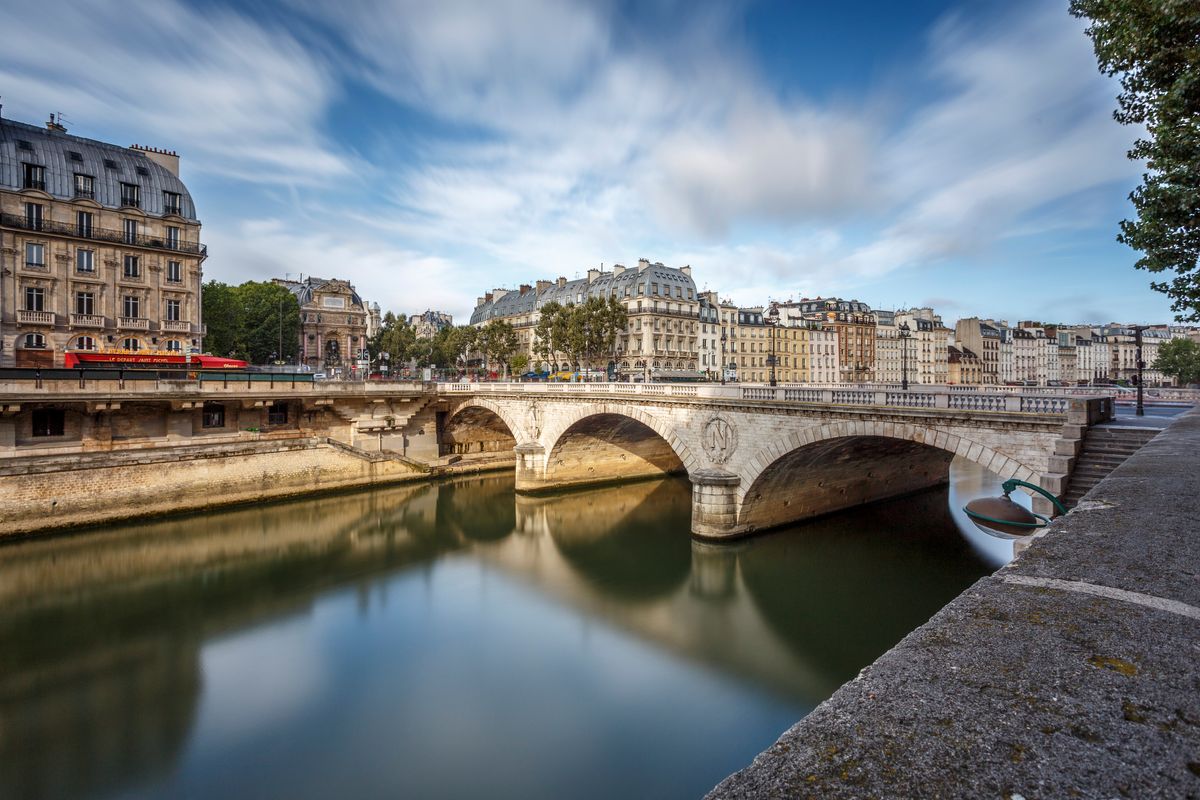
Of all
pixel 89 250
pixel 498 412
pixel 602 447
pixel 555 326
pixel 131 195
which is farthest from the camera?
pixel 555 326

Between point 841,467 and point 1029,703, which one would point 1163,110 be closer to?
point 1029,703

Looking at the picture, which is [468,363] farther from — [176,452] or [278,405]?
[176,452]

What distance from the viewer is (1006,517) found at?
7.54 m

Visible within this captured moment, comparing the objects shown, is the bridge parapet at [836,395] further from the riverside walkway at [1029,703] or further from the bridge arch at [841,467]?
the riverside walkway at [1029,703]

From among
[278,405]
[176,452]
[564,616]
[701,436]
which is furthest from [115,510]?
[701,436]

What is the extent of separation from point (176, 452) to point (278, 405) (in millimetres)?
5831

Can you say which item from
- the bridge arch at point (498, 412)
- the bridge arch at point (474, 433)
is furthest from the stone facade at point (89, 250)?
the bridge arch at point (498, 412)

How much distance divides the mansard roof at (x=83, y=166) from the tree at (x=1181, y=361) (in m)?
103

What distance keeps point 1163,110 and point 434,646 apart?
58.0ft

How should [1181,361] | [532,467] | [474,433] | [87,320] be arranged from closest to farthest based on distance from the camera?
[532,467]
[87,320]
[474,433]
[1181,361]

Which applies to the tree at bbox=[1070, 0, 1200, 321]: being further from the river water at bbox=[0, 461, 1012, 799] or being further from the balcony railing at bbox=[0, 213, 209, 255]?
the balcony railing at bbox=[0, 213, 209, 255]

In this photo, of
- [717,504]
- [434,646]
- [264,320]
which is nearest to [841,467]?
[717,504]

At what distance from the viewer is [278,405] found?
102 ft

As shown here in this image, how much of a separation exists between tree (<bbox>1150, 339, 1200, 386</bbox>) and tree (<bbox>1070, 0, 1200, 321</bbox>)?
277 ft
